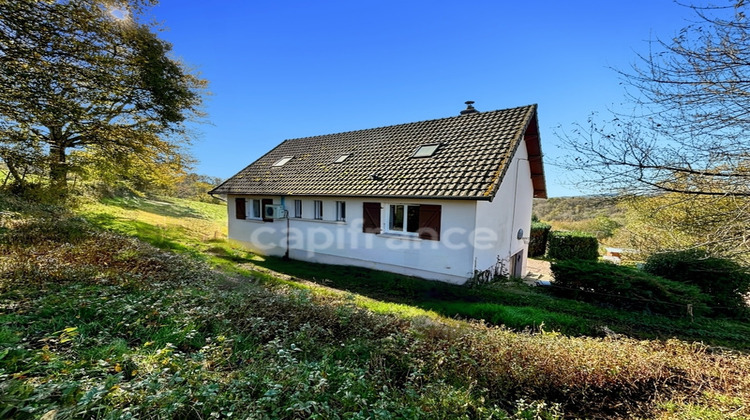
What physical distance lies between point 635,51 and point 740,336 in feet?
21.5

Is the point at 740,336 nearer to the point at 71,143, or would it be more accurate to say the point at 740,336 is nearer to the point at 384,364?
the point at 384,364

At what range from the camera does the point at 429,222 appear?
988 cm

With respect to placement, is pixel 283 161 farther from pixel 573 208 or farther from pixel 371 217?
pixel 573 208

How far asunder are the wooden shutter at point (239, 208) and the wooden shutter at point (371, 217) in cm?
756

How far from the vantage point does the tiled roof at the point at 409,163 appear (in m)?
9.70

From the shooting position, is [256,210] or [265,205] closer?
[265,205]

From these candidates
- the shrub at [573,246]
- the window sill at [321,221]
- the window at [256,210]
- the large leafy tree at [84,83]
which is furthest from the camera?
the shrub at [573,246]

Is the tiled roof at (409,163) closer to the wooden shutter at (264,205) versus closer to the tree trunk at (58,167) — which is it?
the wooden shutter at (264,205)

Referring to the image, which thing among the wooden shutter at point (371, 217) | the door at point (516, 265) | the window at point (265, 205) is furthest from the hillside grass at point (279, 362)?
the window at point (265, 205)

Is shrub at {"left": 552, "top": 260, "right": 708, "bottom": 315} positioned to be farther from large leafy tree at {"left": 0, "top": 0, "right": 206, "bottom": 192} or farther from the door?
large leafy tree at {"left": 0, "top": 0, "right": 206, "bottom": 192}

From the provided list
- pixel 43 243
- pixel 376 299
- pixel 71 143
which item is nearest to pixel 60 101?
pixel 43 243

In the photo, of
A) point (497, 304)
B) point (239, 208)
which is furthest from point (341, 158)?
point (497, 304)

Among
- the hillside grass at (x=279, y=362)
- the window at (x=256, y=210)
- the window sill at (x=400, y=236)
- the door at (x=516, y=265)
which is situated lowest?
the door at (x=516, y=265)

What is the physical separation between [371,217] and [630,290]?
8001 mm
